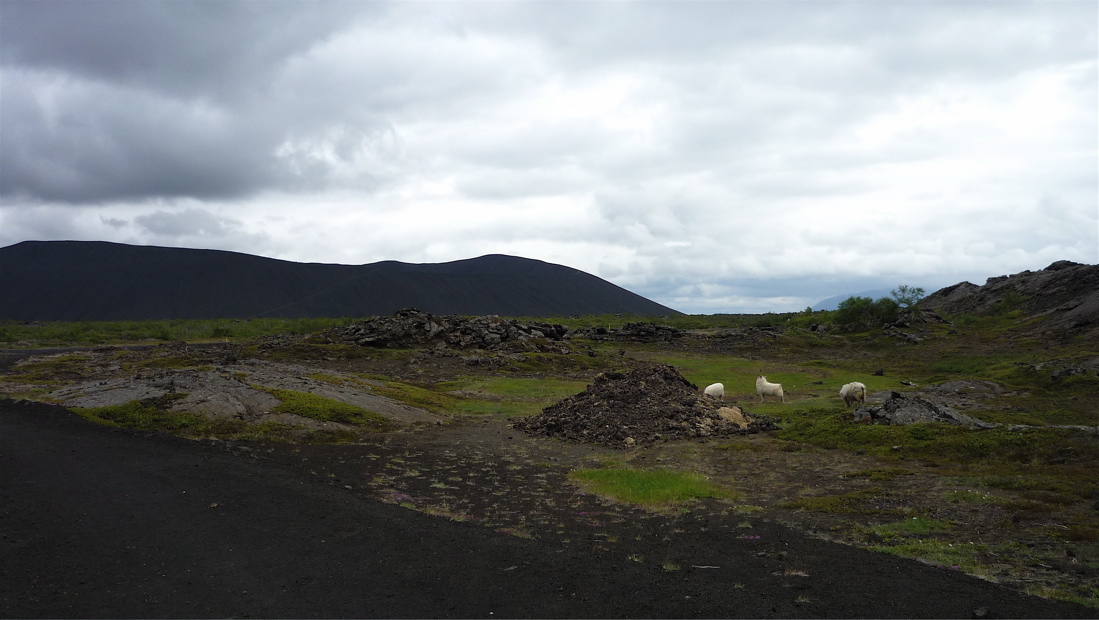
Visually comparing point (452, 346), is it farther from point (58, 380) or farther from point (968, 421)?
point (968, 421)

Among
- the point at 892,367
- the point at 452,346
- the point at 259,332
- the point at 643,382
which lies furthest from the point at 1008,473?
the point at 259,332

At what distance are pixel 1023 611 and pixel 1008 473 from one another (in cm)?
903

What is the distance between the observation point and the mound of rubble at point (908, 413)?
848 inches

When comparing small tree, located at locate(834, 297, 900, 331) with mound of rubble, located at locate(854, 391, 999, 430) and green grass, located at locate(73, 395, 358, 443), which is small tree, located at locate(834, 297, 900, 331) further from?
green grass, located at locate(73, 395, 358, 443)

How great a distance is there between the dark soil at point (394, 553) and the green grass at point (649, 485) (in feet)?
2.36

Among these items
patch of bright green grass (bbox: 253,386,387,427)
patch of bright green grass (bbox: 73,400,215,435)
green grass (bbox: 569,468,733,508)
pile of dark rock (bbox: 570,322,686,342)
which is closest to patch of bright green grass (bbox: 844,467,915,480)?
green grass (bbox: 569,468,733,508)

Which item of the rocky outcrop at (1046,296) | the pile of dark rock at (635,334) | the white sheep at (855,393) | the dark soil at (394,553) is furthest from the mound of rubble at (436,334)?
the rocky outcrop at (1046,296)

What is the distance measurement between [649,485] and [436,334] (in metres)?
48.9

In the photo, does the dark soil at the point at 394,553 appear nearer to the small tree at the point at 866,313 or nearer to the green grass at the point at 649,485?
the green grass at the point at 649,485

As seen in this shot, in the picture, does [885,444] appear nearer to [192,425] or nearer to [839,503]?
[839,503]

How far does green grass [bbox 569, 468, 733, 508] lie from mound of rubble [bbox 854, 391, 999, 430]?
9474mm

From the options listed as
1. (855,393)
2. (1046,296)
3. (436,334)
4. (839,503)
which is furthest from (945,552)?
(1046,296)

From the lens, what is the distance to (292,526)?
11.9m

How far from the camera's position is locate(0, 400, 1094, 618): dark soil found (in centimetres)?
838
